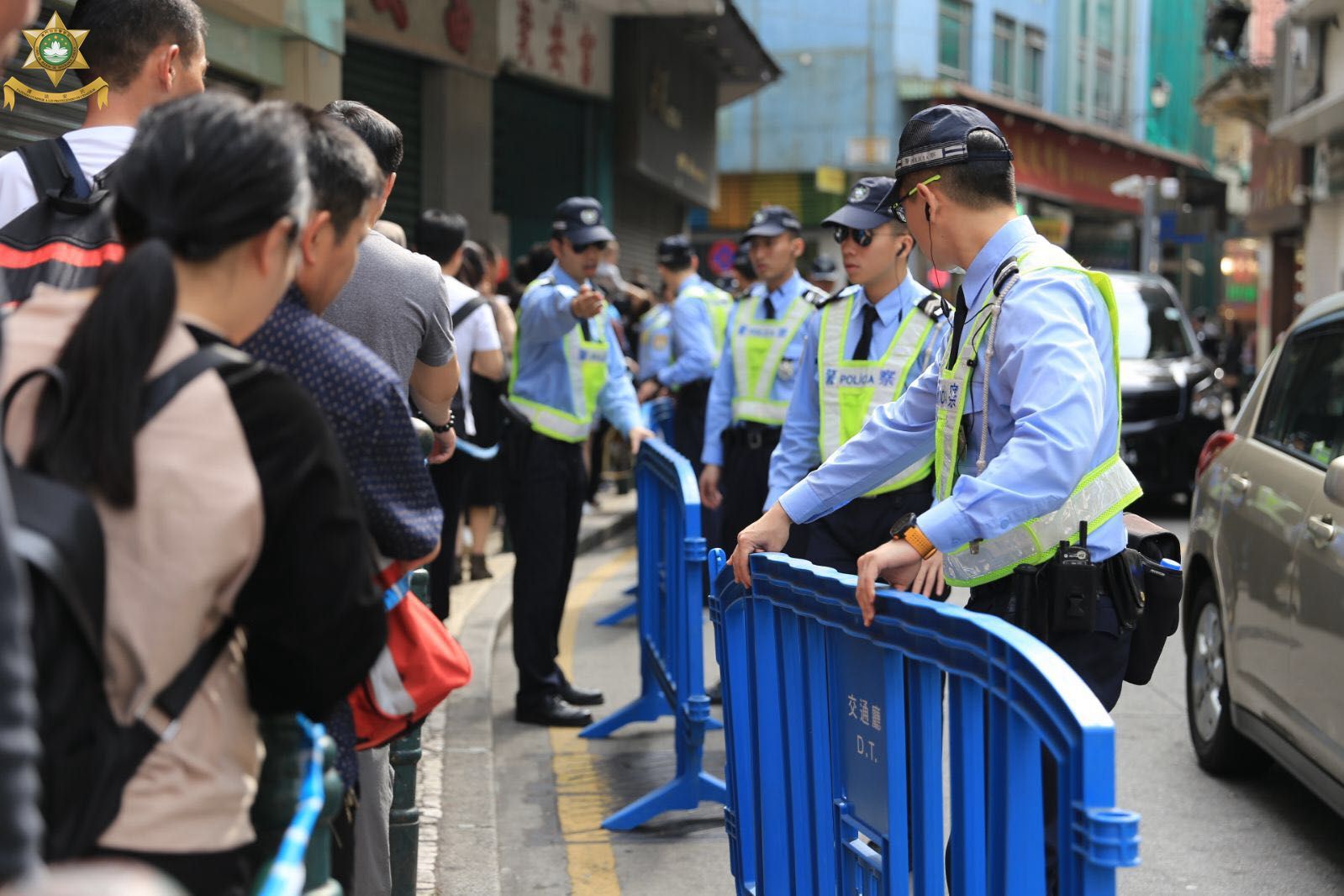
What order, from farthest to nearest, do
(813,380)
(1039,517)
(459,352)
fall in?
(459,352) → (813,380) → (1039,517)

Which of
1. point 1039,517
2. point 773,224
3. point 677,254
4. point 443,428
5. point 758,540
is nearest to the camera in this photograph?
point 1039,517

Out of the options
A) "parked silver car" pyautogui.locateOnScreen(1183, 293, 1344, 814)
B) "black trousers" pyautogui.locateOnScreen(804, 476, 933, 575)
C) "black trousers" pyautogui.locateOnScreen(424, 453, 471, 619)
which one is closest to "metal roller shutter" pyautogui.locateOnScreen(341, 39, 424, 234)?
"black trousers" pyautogui.locateOnScreen(424, 453, 471, 619)

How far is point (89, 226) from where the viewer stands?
314 cm

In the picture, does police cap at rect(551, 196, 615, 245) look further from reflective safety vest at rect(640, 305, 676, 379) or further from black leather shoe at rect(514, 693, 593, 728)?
reflective safety vest at rect(640, 305, 676, 379)

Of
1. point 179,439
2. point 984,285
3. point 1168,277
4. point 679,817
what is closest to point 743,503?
point 679,817

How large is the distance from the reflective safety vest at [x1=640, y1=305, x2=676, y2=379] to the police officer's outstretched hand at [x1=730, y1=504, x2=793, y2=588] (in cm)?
975

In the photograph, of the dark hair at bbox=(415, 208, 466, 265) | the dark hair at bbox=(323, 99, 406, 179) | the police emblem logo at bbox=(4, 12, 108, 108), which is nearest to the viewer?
the police emblem logo at bbox=(4, 12, 108, 108)

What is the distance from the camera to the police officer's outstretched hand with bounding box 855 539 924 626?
2.95 meters

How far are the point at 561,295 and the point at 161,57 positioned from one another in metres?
3.40

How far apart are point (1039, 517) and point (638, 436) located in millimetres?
3777

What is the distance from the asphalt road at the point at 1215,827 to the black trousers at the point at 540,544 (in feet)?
7.62

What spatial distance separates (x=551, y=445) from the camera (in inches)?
272

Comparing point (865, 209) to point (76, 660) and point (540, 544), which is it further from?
point (76, 660)

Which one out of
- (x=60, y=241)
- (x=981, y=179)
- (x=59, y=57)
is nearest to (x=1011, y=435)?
(x=981, y=179)
